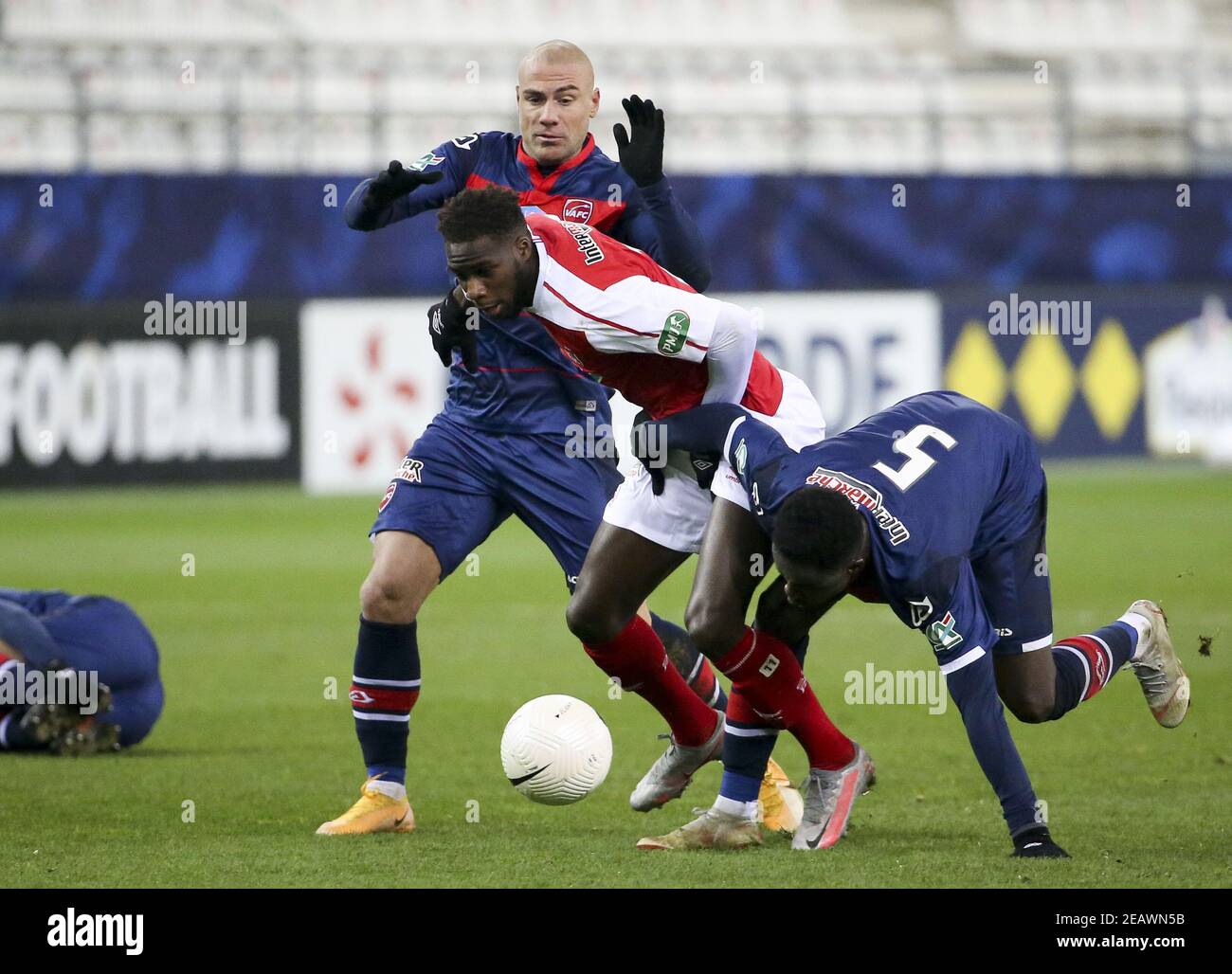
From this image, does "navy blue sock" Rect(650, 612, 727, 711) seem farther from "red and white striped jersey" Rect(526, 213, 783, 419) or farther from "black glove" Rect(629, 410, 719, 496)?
"red and white striped jersey" Rect(526, 213, 783, 419)

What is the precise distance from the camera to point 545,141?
A: 5.82 metres

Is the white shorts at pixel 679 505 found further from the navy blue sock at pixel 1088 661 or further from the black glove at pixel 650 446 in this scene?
the navy blue sock at pixel 1088 661

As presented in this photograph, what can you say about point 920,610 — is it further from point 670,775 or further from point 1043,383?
point 1043,383

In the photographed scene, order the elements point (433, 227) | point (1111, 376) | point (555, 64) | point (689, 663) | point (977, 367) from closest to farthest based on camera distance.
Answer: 1. point (555, 64)
2. point (689, 663)
3. point (433, 227)
4. point (977, 367)
5. point (1111, 376)

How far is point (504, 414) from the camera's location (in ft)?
19.3

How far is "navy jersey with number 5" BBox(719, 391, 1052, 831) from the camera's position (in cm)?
463

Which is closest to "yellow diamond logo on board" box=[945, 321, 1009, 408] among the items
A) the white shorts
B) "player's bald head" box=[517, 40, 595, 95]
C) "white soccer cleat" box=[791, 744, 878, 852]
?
"player's bald head" box=[517, 40, 595, 95]

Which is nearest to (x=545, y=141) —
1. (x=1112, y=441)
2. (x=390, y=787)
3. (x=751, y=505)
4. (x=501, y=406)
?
(x=501, y=406)

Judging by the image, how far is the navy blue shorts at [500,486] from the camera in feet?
18.7

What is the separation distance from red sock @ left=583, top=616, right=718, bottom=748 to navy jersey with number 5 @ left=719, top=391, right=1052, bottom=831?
77 centimetres

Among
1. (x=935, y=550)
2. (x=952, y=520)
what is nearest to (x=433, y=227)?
(x=952, y=520)

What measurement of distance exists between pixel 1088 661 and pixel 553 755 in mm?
1572

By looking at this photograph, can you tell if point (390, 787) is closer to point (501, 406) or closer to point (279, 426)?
point (501, 406)
